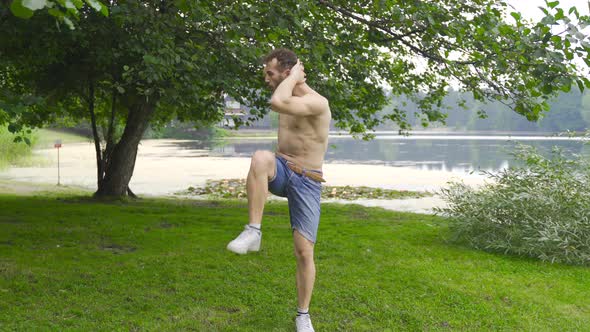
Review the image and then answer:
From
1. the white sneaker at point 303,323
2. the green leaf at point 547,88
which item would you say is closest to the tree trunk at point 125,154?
the green leaf at point 547,88

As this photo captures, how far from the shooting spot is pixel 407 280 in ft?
23.0

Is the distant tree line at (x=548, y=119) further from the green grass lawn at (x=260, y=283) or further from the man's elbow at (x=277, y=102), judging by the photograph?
the man's elbow at (x=277, y=102)

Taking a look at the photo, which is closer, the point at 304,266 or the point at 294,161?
the point at 294,161

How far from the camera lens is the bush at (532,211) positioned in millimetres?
8305

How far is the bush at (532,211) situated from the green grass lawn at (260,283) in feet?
1.17

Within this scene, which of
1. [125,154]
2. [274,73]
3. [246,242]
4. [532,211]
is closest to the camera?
[246,242]

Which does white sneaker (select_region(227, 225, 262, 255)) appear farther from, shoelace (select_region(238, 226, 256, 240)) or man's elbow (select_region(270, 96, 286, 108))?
man's elbow (select_region(270, 96, 286, 108))

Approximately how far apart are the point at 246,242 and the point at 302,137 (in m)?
0.95

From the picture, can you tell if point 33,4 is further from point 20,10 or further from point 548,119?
point 548,119

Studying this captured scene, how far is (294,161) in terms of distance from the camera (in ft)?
14.8

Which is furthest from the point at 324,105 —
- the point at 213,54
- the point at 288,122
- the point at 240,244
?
the point at 213,54

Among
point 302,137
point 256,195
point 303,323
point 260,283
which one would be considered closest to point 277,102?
point 302,137

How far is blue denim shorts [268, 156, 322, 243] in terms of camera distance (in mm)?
4484

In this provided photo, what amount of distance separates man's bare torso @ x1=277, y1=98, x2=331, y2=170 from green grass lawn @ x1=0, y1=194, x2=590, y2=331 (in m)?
1.78
